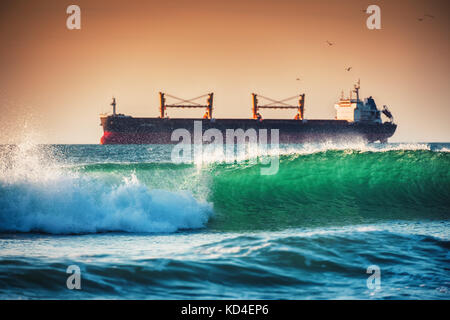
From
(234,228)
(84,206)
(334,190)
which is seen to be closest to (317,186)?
(334,190)

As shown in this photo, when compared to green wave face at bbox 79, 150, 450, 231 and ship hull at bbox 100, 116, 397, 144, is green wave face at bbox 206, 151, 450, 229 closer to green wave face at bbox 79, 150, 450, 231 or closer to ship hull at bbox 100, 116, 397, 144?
green wave face at bbox 79, 150, 450, 231

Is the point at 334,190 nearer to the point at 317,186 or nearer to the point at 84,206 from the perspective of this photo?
the point at 317,186

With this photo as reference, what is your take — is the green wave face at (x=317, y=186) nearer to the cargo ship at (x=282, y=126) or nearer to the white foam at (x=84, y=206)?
the white foam at (x=84, y=206)

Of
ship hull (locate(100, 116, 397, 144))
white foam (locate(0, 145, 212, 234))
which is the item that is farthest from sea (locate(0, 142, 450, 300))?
ship hull (locate(100, 116, 397, 144))

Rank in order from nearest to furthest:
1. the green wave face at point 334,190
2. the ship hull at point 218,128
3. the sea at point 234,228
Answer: the sea at point 234,228, the green wave face at point 334,190, the ship hull at point 218,128

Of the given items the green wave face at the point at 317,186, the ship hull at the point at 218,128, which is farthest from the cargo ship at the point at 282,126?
the green wave face at the point at 317,186
